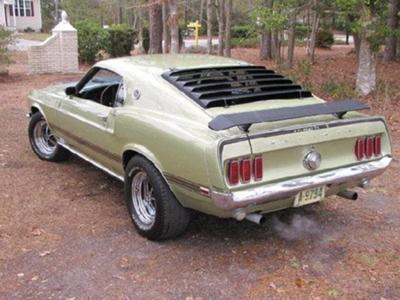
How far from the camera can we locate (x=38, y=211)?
5.11 m

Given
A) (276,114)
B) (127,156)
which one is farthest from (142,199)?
(276,114)

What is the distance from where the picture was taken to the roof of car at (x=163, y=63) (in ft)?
16.1

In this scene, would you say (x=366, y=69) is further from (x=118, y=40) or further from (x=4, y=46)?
(x=118, y=40)

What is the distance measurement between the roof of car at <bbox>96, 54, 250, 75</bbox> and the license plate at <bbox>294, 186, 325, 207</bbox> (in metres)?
1.68

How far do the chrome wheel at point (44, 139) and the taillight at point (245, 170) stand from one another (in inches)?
146

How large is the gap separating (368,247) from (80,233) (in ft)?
8.19

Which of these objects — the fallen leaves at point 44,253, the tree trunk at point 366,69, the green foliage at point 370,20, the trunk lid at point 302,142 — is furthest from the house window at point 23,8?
the trunk lid at point 302,142

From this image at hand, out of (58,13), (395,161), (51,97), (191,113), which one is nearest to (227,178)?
(191,113)

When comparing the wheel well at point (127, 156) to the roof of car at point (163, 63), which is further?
the roof of car at point (163, 63)

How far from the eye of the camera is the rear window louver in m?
4.39

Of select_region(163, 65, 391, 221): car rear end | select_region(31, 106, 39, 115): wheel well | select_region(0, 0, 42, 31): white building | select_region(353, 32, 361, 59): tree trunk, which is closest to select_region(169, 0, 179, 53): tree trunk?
select_region(353, 32, 361, 59): tree trunk

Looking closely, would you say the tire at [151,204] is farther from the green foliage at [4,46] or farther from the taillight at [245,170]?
the green foliage at [4,46]

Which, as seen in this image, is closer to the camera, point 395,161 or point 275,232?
point 275,232

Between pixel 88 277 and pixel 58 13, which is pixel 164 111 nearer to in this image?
pixel 88 277
